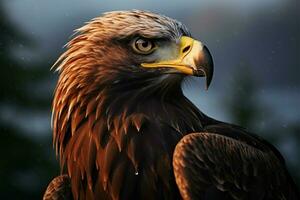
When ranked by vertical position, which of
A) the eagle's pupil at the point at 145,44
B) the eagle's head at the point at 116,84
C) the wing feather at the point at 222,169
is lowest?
the wing feather at the point at 222,169

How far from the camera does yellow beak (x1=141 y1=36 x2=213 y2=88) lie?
234cm

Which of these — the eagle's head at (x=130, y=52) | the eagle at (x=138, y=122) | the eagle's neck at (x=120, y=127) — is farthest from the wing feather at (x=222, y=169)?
the eagle's head at (x=130, y=52)

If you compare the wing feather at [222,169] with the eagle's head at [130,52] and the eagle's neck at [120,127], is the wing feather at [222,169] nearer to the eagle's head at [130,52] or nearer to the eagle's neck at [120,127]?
the eagle's neck at [120,127]

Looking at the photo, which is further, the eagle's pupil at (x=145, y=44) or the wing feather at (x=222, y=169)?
the eagle's pupil at (x=145, y=44)

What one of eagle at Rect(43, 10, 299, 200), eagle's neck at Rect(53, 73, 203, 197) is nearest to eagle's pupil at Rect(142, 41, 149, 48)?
eagle at Rect(43, 10, 299, 200)

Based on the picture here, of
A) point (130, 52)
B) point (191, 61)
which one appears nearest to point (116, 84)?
point (130, 52)

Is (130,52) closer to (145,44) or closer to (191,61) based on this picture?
(145,44)

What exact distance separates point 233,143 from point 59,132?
0.58m

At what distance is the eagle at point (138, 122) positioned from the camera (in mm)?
2416

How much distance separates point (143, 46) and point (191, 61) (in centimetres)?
17

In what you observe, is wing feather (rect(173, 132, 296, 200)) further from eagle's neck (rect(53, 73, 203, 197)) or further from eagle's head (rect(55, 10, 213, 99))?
eagle's head (rect(55, 10, 213, 99))

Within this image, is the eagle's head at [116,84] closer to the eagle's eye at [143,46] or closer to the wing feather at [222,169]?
the eagle's eye at [143,46]

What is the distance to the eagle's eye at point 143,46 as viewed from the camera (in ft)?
8.03

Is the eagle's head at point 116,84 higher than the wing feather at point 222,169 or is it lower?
higher
